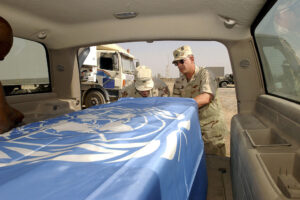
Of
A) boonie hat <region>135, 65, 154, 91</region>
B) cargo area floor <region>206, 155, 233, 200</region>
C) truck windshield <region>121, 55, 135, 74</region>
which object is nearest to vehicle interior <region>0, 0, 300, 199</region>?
cargo area floor <region>206, 155, 233, 200</region>

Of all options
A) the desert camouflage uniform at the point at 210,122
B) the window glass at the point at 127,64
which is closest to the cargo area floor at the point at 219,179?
the desert camouflage uniform at the point at 210,122

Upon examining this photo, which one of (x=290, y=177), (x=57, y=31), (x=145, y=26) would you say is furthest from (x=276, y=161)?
(x=57, y=31)

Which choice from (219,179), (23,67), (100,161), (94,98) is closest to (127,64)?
(94,98)

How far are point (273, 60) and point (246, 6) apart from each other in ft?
1.79

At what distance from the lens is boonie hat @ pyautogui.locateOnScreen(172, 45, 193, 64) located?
2.49 metres

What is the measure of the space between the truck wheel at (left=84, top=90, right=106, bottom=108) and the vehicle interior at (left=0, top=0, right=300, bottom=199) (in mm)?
4143

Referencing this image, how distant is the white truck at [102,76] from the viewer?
6971 mm

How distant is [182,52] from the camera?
249 centimetres

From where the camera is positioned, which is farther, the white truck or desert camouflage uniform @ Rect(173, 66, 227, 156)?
the white truck

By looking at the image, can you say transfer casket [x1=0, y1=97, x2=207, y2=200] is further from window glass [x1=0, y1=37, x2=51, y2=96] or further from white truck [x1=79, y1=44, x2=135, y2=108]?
white truck [x1=79, y1=44, x2=135, y2=108]

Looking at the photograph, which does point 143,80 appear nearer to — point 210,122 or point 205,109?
point 205,109

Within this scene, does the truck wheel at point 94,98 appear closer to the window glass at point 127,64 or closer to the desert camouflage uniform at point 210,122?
the window glass at point 127,64

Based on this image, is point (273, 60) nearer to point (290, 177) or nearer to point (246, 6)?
point (246, 6)

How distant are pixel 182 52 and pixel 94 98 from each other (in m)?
5.33
